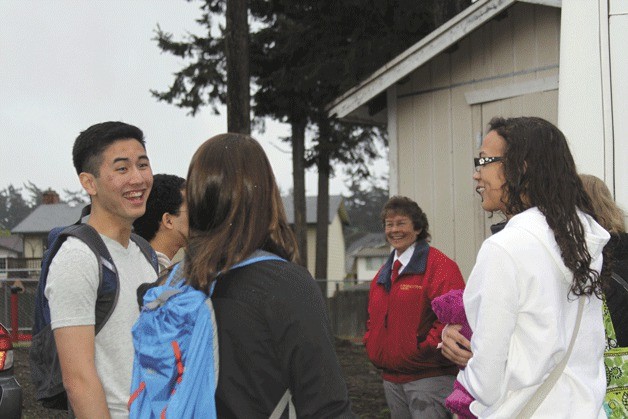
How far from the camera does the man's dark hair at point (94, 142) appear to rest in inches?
125


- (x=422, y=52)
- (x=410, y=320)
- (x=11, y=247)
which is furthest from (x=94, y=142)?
(x=11, y=247)

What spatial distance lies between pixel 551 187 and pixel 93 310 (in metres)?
1.61

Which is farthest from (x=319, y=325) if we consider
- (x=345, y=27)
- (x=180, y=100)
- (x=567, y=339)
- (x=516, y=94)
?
(x=180, y=100)

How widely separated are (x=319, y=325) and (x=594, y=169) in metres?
3.09

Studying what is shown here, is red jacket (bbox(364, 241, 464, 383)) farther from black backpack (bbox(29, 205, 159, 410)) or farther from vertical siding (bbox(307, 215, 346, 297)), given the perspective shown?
vertical siding (bbox(307, 215, 346, 297))

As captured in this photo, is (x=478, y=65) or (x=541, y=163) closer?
(x=541, y=163)

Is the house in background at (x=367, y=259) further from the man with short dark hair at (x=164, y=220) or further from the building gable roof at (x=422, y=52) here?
the man with short dark hair at (x=164, y=220)

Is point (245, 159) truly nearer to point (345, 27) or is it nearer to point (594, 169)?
point (594, 169)

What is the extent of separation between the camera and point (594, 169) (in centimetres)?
489

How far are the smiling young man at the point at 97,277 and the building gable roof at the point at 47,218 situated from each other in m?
53.5

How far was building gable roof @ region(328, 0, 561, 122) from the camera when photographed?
26.5ft

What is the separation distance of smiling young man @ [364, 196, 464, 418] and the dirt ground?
4424mm

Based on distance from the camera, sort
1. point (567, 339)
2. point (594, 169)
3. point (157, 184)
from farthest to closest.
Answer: point (594, 169) < point (157, 184) < point (567, 339)

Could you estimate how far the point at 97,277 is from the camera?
2.88 metres
